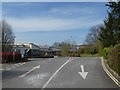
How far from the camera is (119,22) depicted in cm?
2720

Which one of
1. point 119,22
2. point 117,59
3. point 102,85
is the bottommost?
point 102,85

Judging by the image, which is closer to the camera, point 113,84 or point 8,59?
point 113,84

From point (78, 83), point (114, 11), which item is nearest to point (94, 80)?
point (78, 83)

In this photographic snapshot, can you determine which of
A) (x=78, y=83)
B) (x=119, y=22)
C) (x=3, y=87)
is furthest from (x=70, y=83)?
(x=119, y=22)

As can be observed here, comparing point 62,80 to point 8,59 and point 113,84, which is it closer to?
point 113,84

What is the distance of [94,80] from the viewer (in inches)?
778

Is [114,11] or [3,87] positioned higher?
[114,11]

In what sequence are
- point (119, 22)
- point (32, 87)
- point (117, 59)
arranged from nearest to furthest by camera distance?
1. point (32, 87)
2. point (117, 59)
3. point (119, 22)

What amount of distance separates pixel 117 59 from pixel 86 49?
54.3 meters

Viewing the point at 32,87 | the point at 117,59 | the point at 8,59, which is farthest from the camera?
the point at 8,59

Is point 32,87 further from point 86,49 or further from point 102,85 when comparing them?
point 86,49

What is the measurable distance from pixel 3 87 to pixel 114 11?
15.1 meters

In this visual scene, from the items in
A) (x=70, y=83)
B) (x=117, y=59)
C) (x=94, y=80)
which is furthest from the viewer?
(x=117, y=59)

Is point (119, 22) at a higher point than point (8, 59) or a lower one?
higher
